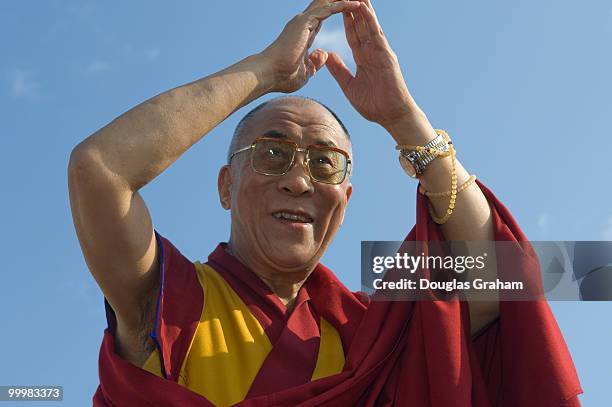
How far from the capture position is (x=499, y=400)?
3.83m

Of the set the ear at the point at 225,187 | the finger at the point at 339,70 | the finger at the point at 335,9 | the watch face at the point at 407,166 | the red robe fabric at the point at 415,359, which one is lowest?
the red robe fabric at the point at 415,359

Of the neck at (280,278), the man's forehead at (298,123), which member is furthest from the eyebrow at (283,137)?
the neck at (280,278)

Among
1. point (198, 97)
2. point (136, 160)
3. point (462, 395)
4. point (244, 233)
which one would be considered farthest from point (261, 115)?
point (462, 395)

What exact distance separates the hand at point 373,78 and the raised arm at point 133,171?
0.51 m

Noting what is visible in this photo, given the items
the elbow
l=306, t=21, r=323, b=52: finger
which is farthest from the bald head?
the elbow

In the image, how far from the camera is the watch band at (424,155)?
377cm

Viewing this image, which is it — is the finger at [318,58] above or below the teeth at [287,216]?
above

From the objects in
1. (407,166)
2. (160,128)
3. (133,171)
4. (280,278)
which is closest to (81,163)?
(133,171)

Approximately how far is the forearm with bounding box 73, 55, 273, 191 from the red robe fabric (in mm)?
517

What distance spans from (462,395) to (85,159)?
5.53 feet

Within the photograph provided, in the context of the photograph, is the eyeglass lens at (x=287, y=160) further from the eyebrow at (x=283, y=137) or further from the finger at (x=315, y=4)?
the finger at (x=315, y=4)

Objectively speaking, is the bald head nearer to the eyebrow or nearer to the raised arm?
the eyebrow

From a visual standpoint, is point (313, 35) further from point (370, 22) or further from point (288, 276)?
point (288, 276)

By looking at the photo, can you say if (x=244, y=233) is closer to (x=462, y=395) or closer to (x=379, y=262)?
(x=379, y=262)
